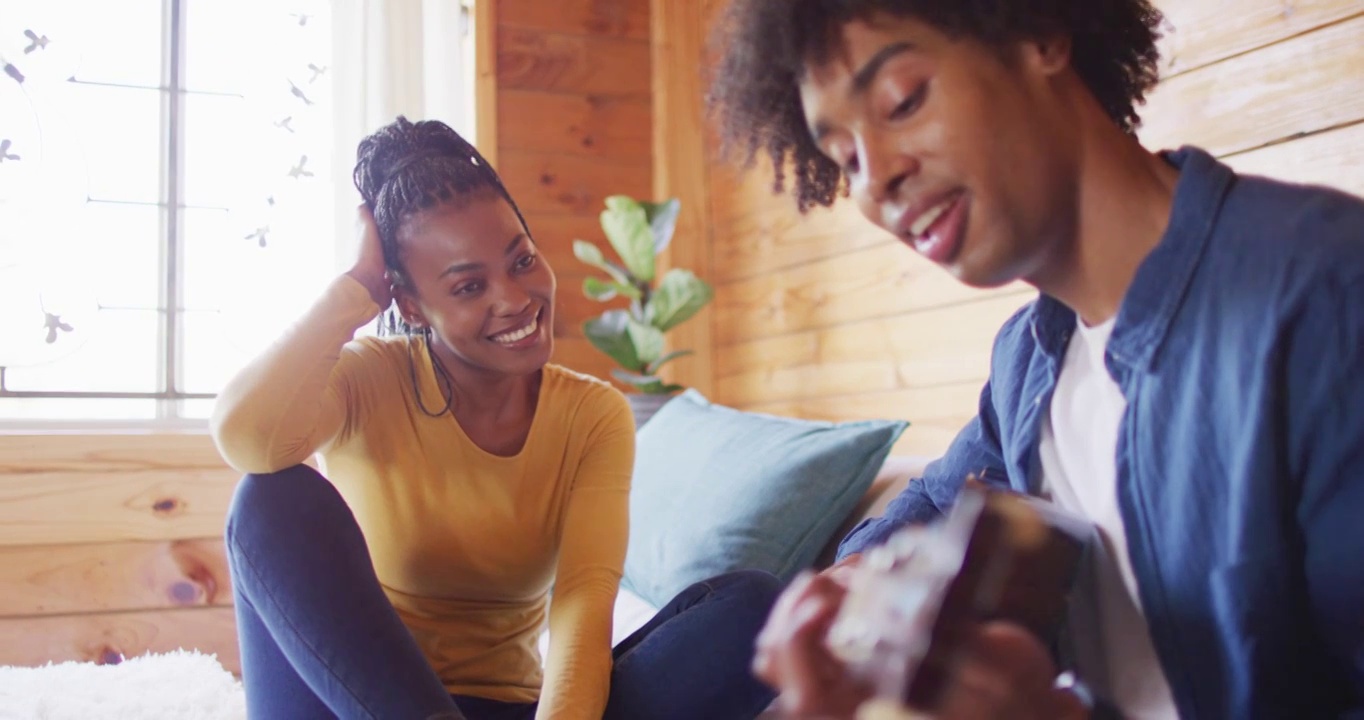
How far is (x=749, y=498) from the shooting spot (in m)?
1.68

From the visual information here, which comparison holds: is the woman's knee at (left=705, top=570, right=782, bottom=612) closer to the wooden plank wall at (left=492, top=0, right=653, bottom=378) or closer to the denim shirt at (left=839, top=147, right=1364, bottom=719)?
the denim shirt at (left=839, top=147, right=1364, bottom=719)

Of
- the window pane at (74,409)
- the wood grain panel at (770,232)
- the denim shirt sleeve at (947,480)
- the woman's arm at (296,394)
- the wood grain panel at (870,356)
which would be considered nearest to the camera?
the denim shirt sleeve at (947,480)

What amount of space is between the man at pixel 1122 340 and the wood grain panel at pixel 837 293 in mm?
948

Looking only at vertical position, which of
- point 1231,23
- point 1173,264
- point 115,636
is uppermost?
point 1231,23

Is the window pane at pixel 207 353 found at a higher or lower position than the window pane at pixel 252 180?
lower

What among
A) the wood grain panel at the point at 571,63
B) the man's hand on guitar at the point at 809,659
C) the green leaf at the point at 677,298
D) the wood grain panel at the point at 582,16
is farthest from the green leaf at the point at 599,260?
the man's hand on guitar at the point at 809,659

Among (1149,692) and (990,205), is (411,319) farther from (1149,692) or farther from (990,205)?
(1149,692)

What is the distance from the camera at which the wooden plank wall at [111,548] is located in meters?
2.44

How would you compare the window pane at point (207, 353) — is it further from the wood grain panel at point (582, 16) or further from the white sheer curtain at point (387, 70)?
the wood grain panel at point (582, 16)

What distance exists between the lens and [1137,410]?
2.51 ft

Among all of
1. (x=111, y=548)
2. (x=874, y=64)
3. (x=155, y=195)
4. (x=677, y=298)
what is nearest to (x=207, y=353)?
(x=155, y=195)

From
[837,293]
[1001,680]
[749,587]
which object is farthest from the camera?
[837,293]

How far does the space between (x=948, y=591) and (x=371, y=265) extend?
3.28 ft

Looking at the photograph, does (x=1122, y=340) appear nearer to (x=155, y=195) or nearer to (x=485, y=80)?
(x=485, y=80)
